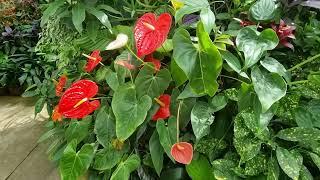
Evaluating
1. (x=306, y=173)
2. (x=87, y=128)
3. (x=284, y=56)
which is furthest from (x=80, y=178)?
(x=284, y=56)

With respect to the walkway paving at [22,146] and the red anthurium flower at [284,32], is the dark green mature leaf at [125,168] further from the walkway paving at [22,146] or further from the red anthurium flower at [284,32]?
the walkway paving at [22,146]

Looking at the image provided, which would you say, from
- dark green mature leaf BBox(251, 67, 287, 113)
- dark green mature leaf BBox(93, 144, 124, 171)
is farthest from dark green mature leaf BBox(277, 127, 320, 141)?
dark green mature leaf BBox(93, 144, 124, 171)

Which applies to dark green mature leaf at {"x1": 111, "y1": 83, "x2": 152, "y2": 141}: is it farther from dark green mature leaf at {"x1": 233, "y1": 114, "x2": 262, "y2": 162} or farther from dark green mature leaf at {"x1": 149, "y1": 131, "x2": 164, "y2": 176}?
dark green mature leaf at {"x1": 233, "y1": 114, "x2": 262, "y2": 162}

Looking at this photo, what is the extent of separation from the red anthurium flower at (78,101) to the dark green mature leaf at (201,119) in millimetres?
290

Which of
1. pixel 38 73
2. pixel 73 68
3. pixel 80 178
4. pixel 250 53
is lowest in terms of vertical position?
pixel 38 73

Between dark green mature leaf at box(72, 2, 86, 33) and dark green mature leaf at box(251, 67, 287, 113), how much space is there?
57 centimetres

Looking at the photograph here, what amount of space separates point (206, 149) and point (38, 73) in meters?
2.58

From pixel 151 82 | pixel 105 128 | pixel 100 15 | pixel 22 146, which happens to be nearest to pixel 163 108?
pixel 151 82

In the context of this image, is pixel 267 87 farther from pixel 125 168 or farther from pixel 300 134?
pixel 125 168

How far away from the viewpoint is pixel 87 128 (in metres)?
1.05

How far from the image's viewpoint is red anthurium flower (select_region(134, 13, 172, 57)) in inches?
33.0

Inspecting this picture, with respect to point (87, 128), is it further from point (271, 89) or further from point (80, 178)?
point (271, 89)

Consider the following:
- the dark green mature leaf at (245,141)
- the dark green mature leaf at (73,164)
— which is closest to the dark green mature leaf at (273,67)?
the dark green mature leaf at (245,141)

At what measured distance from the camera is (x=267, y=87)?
2.50 feet
